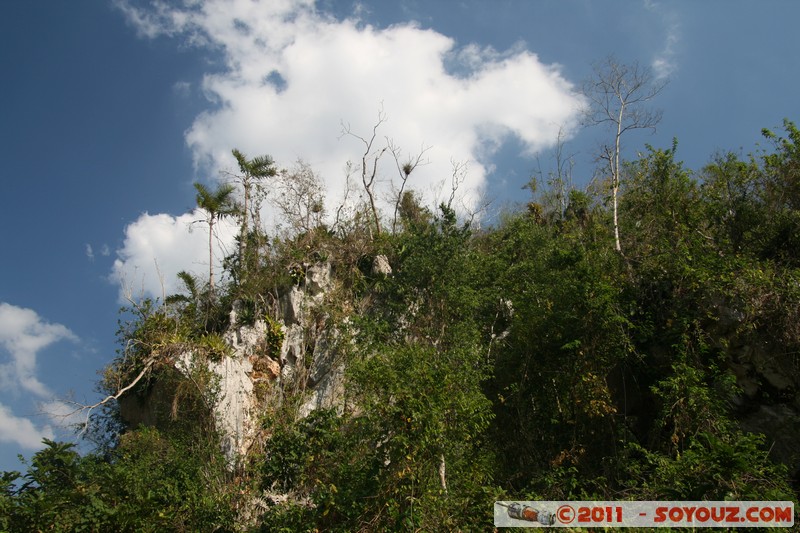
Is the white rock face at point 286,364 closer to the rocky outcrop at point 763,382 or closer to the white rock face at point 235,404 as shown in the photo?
the white rock face at point 235,404

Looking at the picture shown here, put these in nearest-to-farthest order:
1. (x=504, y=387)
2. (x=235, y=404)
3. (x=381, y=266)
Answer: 1. (x=504, y=387)
2. (x=235, y=404)
3. (x=381, y=266)

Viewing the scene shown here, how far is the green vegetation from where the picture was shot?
9.55 metres

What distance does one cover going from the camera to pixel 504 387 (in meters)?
12.9

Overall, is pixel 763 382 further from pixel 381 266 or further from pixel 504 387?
pixel 381 266

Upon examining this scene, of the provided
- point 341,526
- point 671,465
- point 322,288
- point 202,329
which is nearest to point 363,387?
point 341,526

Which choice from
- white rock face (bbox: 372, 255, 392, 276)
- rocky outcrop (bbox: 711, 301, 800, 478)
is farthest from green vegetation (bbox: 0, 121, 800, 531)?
white rock face (bbox: 372, 255, 392, 276)

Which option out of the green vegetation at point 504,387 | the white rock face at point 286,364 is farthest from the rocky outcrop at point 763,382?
the white rock face at point 286,364

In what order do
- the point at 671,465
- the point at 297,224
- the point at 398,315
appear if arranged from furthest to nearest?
the point at 297,224
the point at 398,315
the point at 671,465

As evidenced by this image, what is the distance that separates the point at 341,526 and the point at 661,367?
21.2 feet

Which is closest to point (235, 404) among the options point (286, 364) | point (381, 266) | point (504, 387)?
point (286, 364)

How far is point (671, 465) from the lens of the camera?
8.77m

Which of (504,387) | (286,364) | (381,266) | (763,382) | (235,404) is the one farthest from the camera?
(381,266)

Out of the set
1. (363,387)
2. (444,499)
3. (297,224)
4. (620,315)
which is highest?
(297,224)

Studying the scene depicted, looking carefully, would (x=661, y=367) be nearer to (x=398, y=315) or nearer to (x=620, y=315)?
(x=620, y=315)
